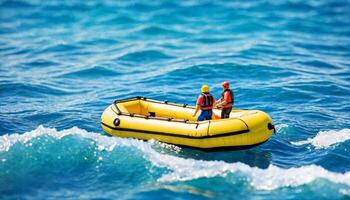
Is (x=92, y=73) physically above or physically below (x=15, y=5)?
below

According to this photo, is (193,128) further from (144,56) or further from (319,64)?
(144,56)

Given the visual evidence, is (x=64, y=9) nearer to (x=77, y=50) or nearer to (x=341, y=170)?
(x=77, y=50)

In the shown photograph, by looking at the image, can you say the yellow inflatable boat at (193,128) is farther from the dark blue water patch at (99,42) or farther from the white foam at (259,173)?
the dark blue water patch at (99,42)

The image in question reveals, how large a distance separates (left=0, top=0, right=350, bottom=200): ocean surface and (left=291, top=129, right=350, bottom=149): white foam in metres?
→ 0.04

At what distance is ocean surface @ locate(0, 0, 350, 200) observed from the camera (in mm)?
13289

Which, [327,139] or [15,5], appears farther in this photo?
[15,5]

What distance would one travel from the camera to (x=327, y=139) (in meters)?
16.2

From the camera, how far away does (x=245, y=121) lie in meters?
14.5

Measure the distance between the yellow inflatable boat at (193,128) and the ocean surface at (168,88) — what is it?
13.2 inches

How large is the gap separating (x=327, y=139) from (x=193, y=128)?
13.8 feet

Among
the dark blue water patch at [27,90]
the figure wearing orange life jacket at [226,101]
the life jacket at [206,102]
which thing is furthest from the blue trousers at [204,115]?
the dark blue water patch at [27,90]

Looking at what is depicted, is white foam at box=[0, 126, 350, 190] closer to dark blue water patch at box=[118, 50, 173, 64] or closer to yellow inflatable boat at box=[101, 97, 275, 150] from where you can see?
yellow inflatable boat at box=[101, 97, 275, 150]

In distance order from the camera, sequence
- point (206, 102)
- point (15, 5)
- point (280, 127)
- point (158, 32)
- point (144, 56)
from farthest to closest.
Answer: point (15, 5) < point (158, 32) < point (144, 56) < point (280, 127) < point (206, 102)

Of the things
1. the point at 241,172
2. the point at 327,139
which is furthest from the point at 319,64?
the point at 241,172
